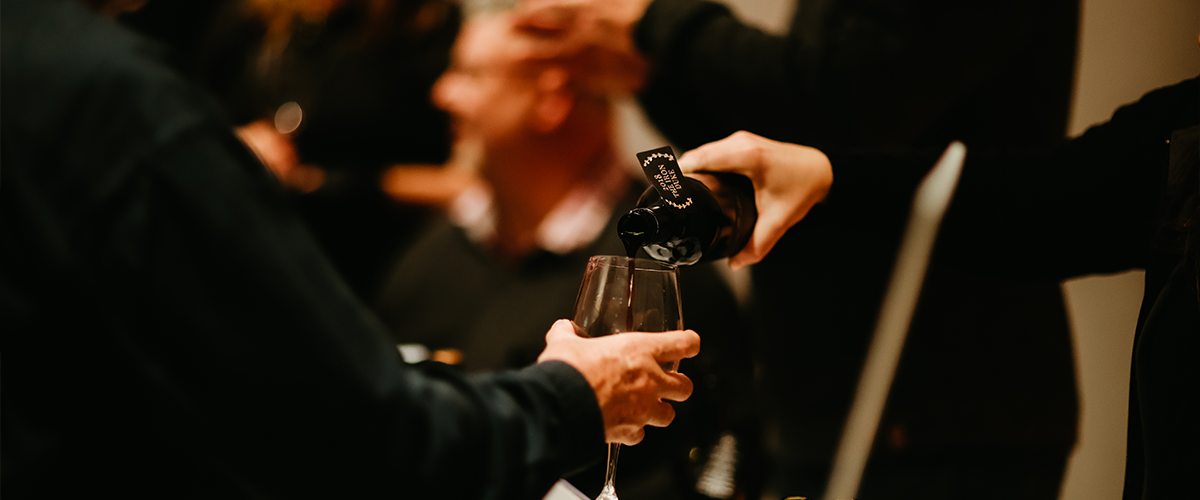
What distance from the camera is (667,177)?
687 millimetres

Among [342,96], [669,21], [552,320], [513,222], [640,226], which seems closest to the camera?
[640,226]

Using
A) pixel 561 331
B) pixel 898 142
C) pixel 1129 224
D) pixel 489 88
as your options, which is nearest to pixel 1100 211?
pixel 1129 224

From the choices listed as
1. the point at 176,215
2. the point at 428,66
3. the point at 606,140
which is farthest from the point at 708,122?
the point at 428,66

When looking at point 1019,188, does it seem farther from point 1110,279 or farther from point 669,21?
point 669,21

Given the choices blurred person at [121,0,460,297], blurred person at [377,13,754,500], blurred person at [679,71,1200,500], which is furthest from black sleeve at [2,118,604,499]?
blurred person at [121,0,460,297]

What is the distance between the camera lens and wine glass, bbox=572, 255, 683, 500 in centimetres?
72

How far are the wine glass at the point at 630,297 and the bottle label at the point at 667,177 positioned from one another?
0.21 ft

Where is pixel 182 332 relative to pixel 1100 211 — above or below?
below

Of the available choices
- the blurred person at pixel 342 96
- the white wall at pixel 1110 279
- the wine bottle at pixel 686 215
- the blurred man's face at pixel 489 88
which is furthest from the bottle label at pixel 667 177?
the blurred person at pixel 342 96

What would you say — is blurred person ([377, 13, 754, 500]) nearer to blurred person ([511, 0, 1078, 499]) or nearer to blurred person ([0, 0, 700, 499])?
blurred person ([511, 0, 1078, 499])

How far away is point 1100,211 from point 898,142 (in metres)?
0.19

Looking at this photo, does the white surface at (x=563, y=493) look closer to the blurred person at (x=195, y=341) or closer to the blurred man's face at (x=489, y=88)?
the blurred person at (x=195, y=341)

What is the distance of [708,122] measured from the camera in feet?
3.20

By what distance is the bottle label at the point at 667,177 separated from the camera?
0.67 m
